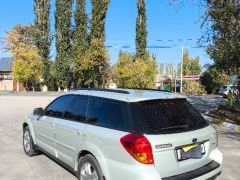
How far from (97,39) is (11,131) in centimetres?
3731

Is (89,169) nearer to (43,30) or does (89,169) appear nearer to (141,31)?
(141,31)

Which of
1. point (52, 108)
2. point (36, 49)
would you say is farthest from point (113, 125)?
point (36, 49)

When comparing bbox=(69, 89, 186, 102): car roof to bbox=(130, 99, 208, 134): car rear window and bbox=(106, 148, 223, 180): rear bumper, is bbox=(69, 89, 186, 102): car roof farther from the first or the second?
bbox=(106, 148, 223, 180): rear bumper

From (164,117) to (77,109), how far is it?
67.2 inches

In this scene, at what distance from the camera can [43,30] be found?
51.2 meters

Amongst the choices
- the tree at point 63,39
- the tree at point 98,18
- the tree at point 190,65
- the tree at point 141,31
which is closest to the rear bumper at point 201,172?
the tree at point 98,18

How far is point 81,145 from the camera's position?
513cm

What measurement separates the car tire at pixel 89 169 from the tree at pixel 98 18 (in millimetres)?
43468

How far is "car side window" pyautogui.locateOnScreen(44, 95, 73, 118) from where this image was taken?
20.1ft

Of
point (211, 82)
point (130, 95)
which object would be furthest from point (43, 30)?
point (130, 95)

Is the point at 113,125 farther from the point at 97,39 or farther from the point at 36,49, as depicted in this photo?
the point at 36,49

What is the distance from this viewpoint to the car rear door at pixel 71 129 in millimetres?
5302

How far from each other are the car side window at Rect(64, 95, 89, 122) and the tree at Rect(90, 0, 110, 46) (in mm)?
42508

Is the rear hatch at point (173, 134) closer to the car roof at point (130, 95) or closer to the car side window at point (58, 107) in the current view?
the car roof at point (130, 95)
